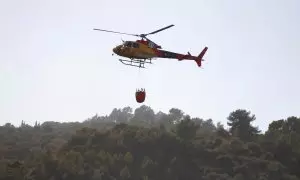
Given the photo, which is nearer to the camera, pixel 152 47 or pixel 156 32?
pixel 156 32

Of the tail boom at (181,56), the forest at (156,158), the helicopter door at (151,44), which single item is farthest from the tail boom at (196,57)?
the forest at (156,158)

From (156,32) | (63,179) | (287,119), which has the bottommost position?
(63,179)

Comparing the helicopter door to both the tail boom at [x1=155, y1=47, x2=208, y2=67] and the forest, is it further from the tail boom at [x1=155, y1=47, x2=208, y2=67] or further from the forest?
the forest

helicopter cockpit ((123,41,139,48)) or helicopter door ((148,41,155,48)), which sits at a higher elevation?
helicopter door ((148,41,155,48))

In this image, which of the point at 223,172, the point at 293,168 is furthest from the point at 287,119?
the point at 223,172

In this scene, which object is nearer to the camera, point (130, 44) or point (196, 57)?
point (130, 44)

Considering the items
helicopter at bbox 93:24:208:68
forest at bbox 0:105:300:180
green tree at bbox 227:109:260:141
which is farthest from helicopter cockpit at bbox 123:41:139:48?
green tree at bbox 227:109:260:141

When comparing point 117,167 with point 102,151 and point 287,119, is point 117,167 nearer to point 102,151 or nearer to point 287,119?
point 102,151

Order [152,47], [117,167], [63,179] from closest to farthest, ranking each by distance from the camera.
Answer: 1. [152,47]
2. [63,179]
3. [117,167]

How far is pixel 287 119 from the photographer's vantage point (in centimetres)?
11525

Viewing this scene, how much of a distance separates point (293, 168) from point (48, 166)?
1876 inches

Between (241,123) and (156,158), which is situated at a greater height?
(241,123)

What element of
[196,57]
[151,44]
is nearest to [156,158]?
[196,57]

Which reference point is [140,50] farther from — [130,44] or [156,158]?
[156,158]
